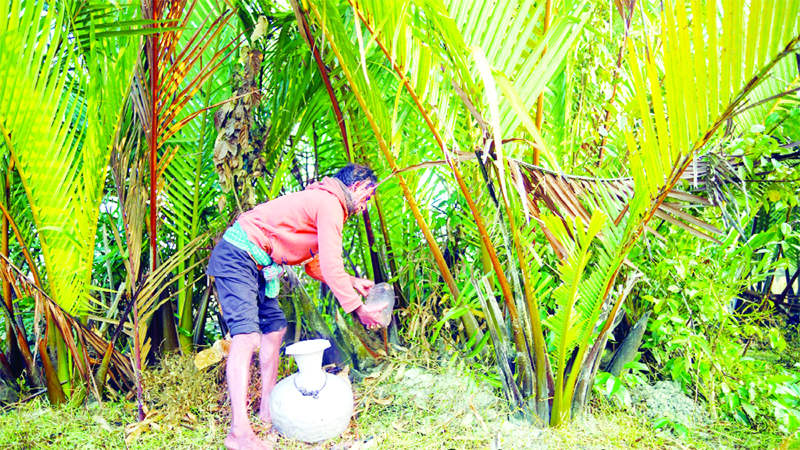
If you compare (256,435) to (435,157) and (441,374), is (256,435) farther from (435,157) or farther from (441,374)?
(435,157)

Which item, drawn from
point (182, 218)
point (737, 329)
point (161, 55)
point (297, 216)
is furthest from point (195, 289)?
point (737, 329)

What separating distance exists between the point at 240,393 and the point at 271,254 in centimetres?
48

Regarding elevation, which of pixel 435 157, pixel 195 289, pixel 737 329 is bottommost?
pixel 737 329

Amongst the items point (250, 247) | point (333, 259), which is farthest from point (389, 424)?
A: point (250, 247)

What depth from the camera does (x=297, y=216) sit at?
1.75 m

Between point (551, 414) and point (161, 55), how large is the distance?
5.93ft

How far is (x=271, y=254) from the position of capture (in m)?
1.79

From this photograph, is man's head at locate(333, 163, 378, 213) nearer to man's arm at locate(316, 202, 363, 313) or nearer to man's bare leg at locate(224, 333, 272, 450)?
man's arm at locate(316, 202, 363, 313)

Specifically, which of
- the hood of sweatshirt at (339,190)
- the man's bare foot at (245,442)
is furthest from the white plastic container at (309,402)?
the hood of sweatshirt at (339,190)

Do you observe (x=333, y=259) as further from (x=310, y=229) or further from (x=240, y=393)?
(x=240, y=393)

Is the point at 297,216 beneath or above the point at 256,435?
above

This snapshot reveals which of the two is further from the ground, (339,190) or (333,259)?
(339,190)

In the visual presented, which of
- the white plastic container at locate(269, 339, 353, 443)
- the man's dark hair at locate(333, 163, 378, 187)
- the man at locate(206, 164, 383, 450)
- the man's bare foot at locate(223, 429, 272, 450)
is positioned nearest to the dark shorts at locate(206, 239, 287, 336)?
the man at locate(206, 164, 383, 450)

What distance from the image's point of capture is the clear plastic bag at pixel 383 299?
177 centimetres
